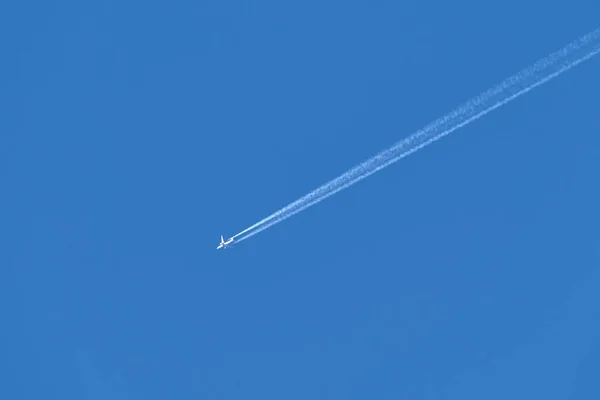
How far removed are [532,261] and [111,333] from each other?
39.1 feet

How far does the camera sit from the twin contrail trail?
20.5m

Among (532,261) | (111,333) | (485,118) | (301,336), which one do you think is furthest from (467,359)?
(111,333)

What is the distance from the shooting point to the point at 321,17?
21516mm

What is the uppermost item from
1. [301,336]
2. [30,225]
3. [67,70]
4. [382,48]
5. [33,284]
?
[67,70]

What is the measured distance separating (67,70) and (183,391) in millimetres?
9848

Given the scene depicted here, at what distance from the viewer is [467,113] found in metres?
20.8

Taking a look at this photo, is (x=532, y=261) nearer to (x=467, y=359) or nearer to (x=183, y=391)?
(x=467, y=359)

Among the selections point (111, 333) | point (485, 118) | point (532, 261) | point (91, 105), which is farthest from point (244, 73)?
point (532, 261)

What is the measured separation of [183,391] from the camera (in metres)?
21.2

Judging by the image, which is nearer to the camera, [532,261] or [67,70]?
[532,261]

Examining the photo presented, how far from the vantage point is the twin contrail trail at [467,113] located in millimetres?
20547

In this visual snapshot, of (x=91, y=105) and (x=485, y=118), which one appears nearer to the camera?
(x=485, y=118)

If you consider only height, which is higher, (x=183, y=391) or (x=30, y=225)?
(x=30, y=225)

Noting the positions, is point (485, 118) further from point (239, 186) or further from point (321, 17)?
point (239, 186)
